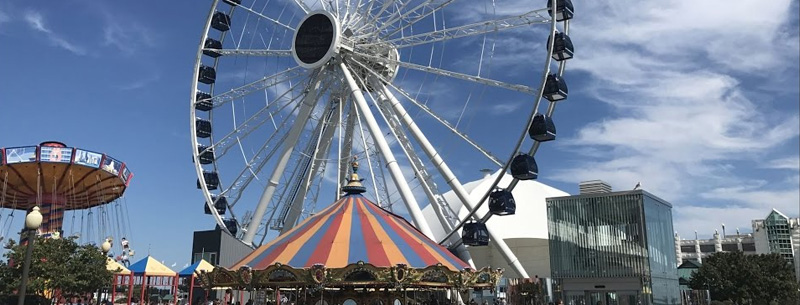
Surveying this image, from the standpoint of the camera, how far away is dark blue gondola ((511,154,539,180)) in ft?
76.4

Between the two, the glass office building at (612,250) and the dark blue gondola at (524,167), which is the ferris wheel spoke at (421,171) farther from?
the glass office building at (612,250)

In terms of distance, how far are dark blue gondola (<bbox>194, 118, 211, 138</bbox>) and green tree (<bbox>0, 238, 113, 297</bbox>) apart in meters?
8.58

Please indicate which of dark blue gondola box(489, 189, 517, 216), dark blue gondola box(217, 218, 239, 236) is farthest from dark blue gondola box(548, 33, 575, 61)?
dark blue gondola box(217, 218, 239, 236)

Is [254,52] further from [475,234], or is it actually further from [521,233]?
[521,233]

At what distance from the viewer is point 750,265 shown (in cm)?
4416

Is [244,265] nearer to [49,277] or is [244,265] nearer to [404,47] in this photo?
[404,47]

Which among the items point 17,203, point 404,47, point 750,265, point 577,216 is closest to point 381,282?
point 404,47

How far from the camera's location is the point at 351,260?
16.9 meters

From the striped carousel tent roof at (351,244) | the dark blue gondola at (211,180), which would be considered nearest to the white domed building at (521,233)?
the dark blue gondola at (211,180)

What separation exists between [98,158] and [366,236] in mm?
24534

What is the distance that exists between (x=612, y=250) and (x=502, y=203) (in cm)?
1511

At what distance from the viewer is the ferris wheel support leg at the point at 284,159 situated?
28.3 metres

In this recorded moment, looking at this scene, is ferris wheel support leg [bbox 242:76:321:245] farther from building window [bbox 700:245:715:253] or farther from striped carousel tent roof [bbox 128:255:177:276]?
building window [bbox 700:245:715:253]

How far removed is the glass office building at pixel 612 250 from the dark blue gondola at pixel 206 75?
2089cm
